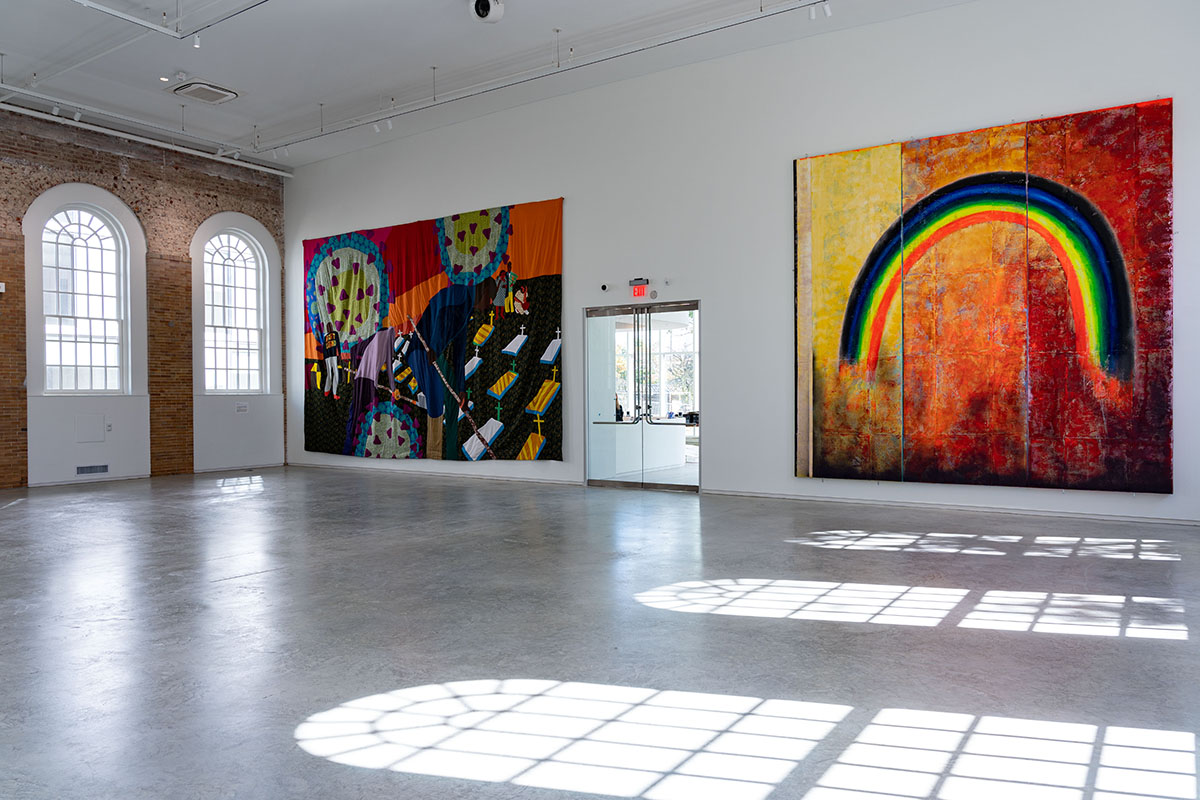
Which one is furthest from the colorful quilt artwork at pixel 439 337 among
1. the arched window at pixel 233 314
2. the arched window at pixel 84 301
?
the arched window at pixel 84 301

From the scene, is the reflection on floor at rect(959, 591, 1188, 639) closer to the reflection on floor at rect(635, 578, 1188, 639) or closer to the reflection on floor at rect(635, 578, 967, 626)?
the reflection on floor at rect(635, 578, 1188, 639)

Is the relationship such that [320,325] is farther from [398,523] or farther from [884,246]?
[884,246]

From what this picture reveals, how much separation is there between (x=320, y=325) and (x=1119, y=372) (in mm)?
11535

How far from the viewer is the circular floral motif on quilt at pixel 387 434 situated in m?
12.9

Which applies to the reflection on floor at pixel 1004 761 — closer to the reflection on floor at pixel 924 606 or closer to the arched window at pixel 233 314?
the reflection on floor at pixel 924 606

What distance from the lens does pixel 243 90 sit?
11.1 meters

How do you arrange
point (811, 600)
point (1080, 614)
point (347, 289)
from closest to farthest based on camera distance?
1. point (1080, 614)
2. point (811, 600)
3. point (347, 289)

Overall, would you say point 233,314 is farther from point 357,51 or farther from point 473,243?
point 357,51

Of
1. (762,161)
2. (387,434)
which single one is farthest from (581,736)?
(387,434)

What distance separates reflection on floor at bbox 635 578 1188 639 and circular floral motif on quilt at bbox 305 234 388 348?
939cm

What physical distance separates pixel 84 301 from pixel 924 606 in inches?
478

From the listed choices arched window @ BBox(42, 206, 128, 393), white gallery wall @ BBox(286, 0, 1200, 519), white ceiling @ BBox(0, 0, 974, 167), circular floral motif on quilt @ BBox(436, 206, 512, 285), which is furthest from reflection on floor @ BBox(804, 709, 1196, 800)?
arched window @ BBox(42, 206, 128, 393)

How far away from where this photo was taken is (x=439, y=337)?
1248 centimetres

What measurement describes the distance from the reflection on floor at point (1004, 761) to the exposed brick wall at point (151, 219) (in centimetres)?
1222
